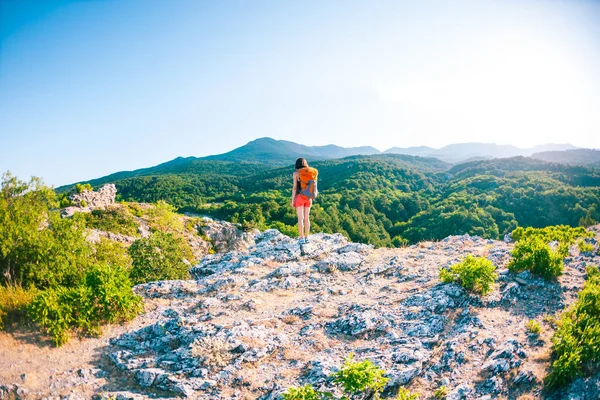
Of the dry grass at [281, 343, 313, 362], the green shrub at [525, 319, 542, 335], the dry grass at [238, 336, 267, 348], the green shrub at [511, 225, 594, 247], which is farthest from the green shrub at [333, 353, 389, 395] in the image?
the green shrub at [511, 225, 594, 247]

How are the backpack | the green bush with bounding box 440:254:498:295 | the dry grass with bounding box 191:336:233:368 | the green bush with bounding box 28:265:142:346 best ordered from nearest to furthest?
the dry grass with bounding box 191:336:233:368 < the green bush with bounding box 28:265:142:346 < the green bush with bounding box 440:254:498:295 < the backpack

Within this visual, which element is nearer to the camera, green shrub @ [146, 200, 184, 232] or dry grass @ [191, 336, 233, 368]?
dry grass @ [191, 336, 233, 368]

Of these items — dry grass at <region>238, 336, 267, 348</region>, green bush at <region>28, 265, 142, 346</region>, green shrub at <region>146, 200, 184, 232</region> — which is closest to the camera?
green bush at <region>28, 265, 142, 346</region>

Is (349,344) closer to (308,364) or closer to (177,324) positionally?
(308,364)

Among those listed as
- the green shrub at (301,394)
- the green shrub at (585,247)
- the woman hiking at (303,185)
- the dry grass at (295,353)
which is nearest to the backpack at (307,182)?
the woman hiking at (303,185)

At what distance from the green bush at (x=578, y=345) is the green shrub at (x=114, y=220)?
3167 centimetres

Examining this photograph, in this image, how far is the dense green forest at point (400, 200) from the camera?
225ft

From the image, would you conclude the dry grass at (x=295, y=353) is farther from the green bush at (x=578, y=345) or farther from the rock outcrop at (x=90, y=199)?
the rock outcrop at (x=90, y=199)

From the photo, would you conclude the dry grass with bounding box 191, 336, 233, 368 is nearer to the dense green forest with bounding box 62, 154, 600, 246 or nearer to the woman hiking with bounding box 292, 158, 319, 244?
the woman hiking with bounding box 292, 158, 319, 244

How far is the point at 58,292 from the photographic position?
756 centimetres

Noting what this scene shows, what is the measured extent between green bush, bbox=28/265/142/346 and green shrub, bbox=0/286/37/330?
1.82 feet

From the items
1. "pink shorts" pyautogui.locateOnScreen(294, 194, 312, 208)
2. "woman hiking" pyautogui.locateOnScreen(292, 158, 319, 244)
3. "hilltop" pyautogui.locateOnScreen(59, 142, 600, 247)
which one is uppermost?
"woman hiking" pyautogui.locateOnScreen(292, 158, 319, 244)

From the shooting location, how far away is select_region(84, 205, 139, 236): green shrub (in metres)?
28.8

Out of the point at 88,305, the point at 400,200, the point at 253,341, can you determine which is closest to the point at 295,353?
the point at 253,341
